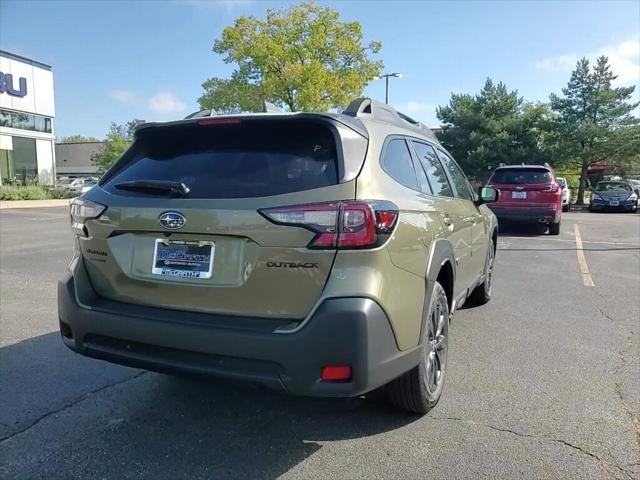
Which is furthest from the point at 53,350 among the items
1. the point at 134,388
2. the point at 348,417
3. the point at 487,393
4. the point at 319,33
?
the point at 319,33

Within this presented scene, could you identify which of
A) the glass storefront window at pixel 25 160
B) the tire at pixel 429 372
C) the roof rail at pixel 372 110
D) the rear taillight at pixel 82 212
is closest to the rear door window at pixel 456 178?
the roof rail at pixel 372 110

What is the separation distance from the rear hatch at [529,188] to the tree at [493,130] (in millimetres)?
18887

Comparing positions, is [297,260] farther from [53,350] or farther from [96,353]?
[53,350]

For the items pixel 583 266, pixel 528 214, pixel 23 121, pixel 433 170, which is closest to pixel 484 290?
pixel 433 170

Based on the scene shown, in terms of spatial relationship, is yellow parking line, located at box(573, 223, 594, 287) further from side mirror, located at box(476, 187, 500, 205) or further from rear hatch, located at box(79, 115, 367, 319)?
rear hatch, located at box(79, 115, 367, 319)

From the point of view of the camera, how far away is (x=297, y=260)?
2.39 meters

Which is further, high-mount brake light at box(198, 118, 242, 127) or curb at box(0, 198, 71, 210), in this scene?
curb at box(0, 198, 71, 210)

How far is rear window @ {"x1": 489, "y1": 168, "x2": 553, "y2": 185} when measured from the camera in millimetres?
12727

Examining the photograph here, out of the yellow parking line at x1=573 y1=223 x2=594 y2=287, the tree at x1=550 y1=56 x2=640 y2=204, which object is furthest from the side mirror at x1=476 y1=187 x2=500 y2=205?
the tree at x1=550 y1=56 x2=640 y2=204

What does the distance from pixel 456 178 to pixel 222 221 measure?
2.85m

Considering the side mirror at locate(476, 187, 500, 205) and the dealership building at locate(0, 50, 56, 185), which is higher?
the dealership building at locate(0, 50, 56, 185)

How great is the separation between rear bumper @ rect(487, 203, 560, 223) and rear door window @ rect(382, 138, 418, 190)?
10035 millimetres

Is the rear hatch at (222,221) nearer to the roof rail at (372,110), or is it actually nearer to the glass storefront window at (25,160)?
the roof rail at (372,110)

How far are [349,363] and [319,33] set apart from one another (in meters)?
33.4
